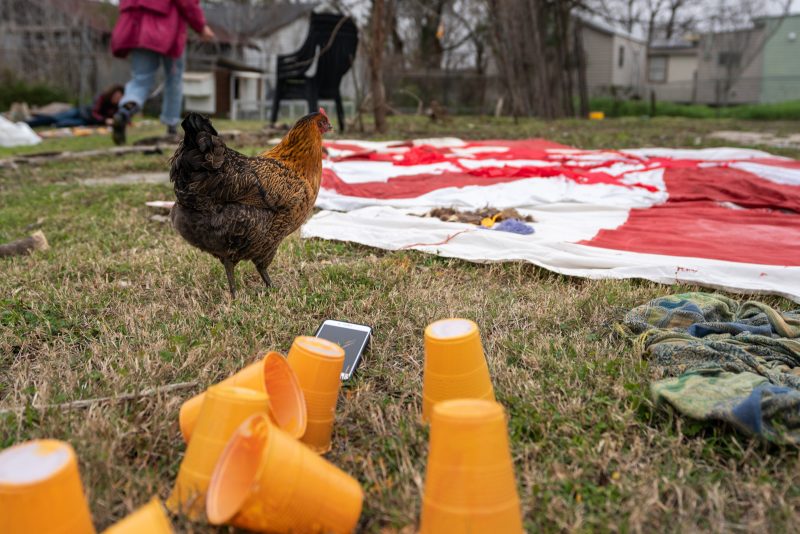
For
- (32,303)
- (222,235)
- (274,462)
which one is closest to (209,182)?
(222,235)

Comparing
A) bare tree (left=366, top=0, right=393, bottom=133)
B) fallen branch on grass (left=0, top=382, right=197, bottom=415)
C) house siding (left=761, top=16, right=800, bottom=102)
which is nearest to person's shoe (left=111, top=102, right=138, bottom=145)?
bare tree (left=366, top=0, right=393, bottom=133)

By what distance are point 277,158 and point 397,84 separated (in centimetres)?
1682

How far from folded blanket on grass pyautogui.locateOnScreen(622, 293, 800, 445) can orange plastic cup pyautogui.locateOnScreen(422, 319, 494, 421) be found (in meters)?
0.56

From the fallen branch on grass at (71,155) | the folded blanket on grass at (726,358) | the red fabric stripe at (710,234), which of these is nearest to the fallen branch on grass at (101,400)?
the folded blanket on grass at (726,358)

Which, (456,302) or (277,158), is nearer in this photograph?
(456,302)

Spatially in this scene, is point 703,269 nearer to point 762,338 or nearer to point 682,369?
point 762,338

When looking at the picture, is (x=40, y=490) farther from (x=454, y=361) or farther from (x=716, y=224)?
(x=716, y=224)

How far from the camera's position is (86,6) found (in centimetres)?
2288

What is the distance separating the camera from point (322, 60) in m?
10.4

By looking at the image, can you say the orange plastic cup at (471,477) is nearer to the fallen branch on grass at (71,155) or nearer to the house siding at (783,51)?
the fallen branch on grass at (71,155)

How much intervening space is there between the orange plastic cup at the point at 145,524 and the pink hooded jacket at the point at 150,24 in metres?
8.25

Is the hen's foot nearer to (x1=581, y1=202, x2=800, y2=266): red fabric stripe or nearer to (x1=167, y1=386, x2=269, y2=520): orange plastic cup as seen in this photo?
(x1=167, y1=386, x2=269, y2=520): orange plastic cup

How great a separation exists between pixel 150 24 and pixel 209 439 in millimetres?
8210

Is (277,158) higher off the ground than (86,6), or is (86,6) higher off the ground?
(86,6)
